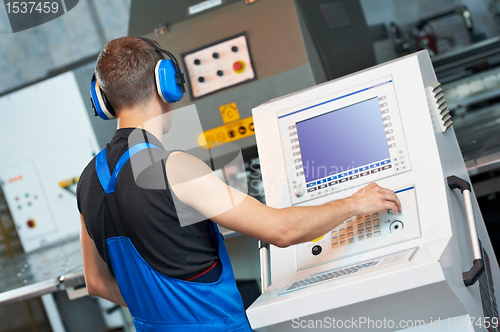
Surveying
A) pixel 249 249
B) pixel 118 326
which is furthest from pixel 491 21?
pixel 118 326

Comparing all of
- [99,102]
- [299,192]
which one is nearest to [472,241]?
[299,192]

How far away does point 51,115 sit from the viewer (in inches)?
110

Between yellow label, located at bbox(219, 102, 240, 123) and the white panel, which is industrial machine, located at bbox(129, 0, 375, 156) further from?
the white panel

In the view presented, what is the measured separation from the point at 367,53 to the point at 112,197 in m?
1.86

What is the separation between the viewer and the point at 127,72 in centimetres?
88

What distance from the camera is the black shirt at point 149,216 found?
0.82 metres

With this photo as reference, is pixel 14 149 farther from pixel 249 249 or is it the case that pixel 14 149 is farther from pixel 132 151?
pixel 132 151

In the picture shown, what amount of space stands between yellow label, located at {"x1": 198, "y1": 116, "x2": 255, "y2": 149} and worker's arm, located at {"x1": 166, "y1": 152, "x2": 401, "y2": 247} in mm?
1012

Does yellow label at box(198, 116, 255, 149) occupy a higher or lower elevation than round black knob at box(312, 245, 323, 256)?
higher

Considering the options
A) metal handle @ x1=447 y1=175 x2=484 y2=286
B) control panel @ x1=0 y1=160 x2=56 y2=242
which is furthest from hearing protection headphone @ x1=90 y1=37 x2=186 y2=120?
control panel @ x1=0 y1=160 x2=56 y2=242

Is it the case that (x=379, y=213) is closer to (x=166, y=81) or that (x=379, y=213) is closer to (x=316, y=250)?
(x=316, y=250)

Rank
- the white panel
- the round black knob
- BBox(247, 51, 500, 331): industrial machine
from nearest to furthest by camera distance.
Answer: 1. BBox(247, 51, 500, 331): industrial machine
2. the round black knob
3. the white panel

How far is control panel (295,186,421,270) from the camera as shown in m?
0.93

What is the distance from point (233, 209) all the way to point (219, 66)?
1.13 meters
